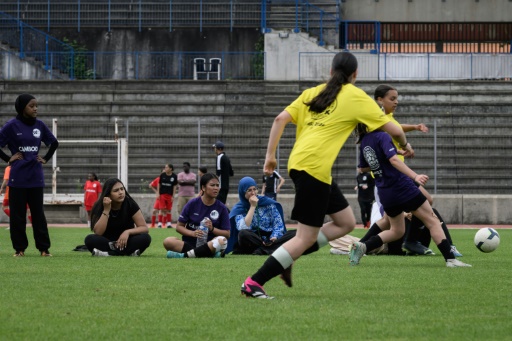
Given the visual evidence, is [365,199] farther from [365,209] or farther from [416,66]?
[416,66]

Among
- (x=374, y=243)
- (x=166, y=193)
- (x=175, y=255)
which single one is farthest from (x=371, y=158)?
(x=166, y=193)

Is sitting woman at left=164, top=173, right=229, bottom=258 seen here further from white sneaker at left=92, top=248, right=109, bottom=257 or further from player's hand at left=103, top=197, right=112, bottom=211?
player's hand at left=103, top=197, right=112, bottom=211

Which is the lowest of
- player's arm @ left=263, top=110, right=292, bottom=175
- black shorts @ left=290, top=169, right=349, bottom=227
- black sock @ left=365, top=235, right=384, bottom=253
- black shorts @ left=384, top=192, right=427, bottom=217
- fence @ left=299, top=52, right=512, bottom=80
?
black sock @ left=365, top=235, right=384, bottom=253

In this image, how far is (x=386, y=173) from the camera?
1160cm

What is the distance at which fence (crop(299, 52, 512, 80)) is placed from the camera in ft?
127

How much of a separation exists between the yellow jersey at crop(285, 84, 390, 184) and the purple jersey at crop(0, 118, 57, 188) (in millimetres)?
5998

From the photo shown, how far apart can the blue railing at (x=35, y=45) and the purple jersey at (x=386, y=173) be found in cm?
3020

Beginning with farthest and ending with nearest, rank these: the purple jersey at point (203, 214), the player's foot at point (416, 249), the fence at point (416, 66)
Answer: the fence at point (416, 66) < the player's foot at point (416, 249) < the purple jersey at point (203, 214)

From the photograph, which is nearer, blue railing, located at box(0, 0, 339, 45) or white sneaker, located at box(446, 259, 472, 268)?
white sneaker, located at box(446, 259, 472, 268)

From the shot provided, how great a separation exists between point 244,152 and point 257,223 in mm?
18415

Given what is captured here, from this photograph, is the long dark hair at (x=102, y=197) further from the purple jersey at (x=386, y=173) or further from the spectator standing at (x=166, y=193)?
the spectator standing at (x=166, y=193)

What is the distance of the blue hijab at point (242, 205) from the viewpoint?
48.2ft

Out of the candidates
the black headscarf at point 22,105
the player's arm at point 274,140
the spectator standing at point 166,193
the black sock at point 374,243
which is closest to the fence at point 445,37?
the spectator standing at point 166,193

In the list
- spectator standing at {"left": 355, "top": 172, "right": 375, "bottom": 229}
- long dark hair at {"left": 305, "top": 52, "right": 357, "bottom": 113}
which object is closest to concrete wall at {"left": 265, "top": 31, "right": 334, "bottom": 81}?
spectator standing at {"left": 355, "top": 172, "right": 375, "bottom": 229}
